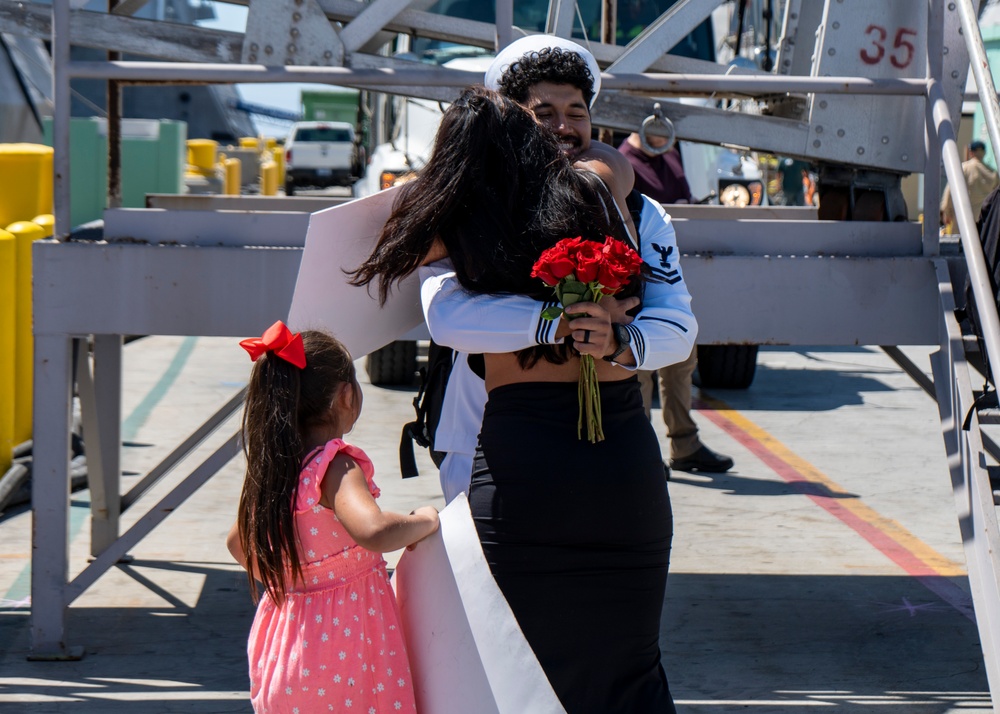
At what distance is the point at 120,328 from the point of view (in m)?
4.05

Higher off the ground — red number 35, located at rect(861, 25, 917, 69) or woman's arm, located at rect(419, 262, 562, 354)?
red number 35, located at rect(861, 25, 917, 69)

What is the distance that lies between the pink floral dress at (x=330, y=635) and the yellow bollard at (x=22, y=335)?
4.50m

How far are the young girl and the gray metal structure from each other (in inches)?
58.6

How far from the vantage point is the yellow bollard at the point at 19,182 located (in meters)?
7.64

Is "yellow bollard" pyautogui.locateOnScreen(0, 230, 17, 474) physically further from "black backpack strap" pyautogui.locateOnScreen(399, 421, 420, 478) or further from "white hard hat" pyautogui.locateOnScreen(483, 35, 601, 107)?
"white hard hat" pyautogui.locateOnScreen(483, 35, 601, 107)

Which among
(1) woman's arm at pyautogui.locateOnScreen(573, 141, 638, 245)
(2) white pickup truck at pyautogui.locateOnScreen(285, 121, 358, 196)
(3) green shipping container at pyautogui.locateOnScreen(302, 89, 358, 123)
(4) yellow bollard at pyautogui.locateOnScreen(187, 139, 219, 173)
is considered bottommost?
(1) woman's arm at pyautogui.locateOnScreen(573, 141, 638, 245)

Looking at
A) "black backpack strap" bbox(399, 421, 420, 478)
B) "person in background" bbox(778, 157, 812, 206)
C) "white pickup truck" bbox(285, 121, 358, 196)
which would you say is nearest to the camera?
"black backpack strap" bbox(399, 421, 420, 478)

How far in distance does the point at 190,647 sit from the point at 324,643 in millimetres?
2128

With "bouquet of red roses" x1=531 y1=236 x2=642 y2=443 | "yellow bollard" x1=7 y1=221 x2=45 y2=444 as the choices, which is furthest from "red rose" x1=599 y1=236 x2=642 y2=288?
"yellow bollard" x1=7 y1=221 x2=45 y2=444

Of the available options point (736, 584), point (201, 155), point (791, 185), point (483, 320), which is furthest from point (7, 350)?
point (201, 155)

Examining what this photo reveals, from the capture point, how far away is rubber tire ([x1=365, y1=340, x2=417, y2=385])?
389 inches

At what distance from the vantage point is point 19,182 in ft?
25.1

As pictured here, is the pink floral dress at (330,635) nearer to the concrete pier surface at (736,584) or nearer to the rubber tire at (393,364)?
the concrete pier surface at (736,584)

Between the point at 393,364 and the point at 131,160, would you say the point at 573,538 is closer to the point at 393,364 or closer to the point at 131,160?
the point at 393,364
